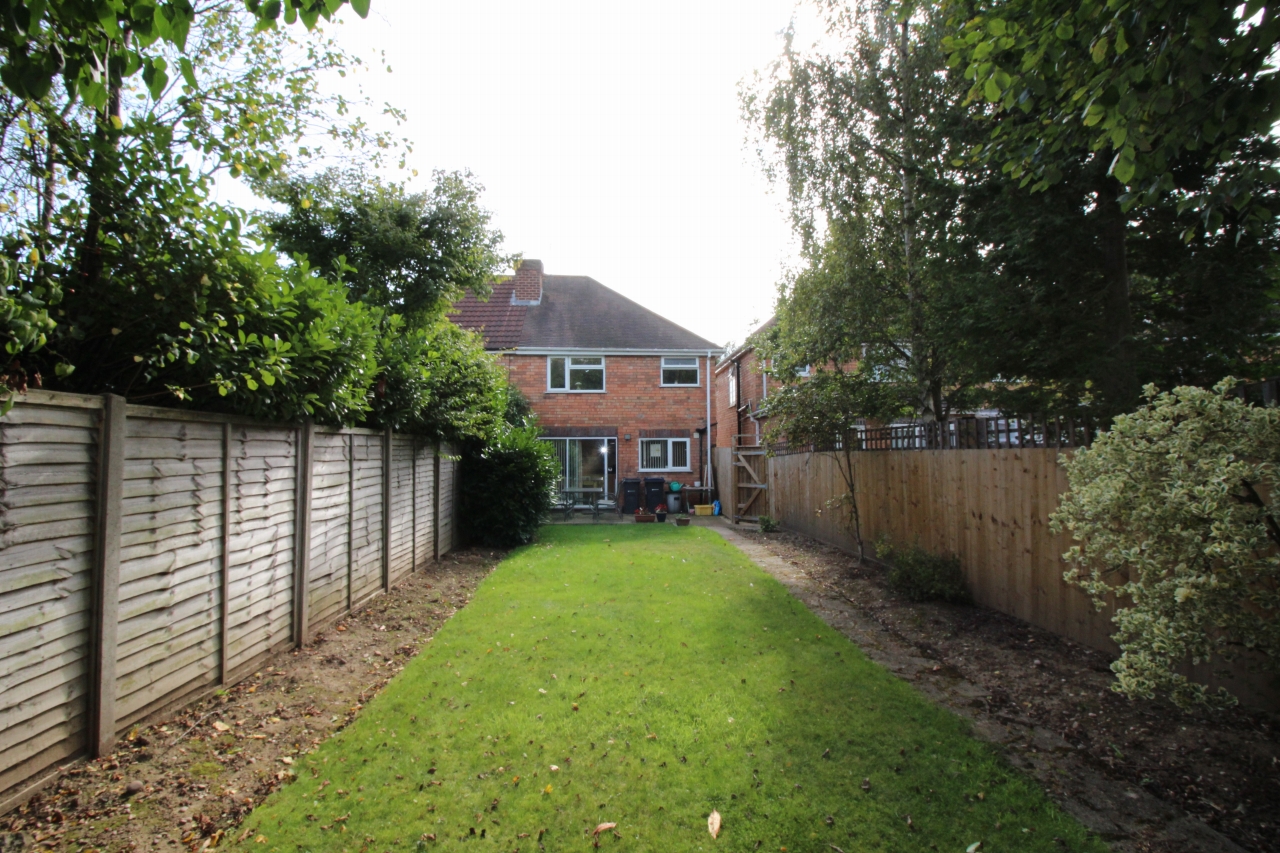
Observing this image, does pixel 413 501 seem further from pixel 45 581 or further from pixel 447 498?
pixel 45 581

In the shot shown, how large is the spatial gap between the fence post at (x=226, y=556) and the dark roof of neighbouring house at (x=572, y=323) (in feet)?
56.2

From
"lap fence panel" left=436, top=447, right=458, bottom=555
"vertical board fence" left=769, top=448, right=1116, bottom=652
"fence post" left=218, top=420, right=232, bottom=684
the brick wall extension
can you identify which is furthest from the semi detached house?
"fence post" left=218, top=420, right=232, bottom=684

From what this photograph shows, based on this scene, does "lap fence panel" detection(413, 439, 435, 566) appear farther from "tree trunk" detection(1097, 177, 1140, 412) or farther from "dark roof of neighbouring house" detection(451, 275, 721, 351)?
"dark roof of neighbouring house" detection(451, 275, 721, 351)

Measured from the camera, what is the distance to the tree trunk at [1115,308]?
20.1 feet

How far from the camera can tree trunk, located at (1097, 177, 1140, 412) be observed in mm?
6121

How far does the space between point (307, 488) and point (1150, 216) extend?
836cm

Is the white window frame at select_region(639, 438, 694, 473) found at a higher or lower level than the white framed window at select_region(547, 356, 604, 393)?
lower

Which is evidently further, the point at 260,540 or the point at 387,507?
the point at 387,507

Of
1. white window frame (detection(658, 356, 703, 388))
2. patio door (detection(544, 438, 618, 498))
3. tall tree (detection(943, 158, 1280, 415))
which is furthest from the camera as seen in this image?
white window frame (detection(658, 356, 703, 388))

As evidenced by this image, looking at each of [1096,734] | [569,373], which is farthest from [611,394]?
[1096,734]

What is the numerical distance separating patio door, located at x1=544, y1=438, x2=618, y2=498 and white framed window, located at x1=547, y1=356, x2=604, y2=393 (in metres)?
1.76

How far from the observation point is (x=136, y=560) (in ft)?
11.9

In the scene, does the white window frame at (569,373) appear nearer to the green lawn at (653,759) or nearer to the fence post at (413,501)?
the fence post at (413,501)

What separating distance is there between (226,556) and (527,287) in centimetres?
2033
